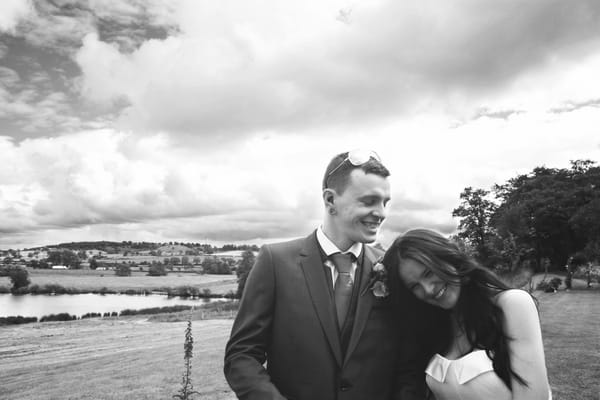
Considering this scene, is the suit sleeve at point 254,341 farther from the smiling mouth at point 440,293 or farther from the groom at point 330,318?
the smiling mouth at point 440,293

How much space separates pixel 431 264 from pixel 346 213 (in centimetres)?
70

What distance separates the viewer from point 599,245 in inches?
1673

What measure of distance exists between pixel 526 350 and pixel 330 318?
4.30 ft

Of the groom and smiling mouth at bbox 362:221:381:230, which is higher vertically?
smiling mouth at bbox 362:221:381:230

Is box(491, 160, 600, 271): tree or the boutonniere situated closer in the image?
the boutonniere

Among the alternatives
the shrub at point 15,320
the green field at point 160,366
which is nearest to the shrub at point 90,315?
the shrub at point 15,320

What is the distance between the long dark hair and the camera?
308 cm

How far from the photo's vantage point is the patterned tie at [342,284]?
9.50 ft

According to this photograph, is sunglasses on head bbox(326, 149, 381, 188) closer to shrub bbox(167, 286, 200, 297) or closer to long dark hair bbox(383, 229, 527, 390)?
long dark hair bbox(383, 229, 527, 390)

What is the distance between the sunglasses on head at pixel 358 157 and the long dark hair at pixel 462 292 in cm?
69

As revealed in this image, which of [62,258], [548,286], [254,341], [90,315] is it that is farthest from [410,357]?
[62,258]

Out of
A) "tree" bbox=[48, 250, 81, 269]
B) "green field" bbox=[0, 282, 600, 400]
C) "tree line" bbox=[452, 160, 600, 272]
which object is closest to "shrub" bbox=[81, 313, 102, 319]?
"green field" bbox=[0, 282, 600, 400]

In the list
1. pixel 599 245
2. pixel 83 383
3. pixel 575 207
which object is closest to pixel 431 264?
pixel 83 383

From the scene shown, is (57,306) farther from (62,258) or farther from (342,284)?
(62,258)
